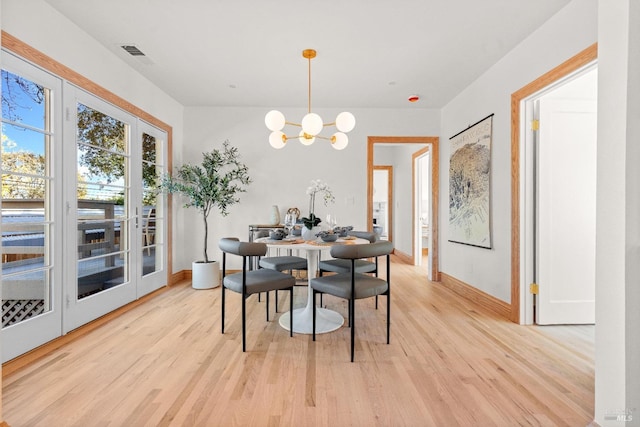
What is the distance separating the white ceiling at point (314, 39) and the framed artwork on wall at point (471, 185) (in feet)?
2.23

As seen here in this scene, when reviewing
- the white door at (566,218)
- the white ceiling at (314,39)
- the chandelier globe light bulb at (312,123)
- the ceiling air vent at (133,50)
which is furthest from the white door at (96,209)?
the white door at (566,218)

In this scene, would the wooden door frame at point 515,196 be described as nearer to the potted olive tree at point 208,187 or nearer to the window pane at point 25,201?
the potted olive tree at point 208,187

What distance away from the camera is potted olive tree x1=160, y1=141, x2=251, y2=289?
4090 mm

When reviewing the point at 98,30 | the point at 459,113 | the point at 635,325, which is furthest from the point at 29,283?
the point at 459,113

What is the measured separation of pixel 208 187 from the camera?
411cm

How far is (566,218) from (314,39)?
112 inches

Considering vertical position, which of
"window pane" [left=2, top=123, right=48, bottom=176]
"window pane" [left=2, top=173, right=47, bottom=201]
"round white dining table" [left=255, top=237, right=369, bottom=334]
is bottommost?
"round white dining table" [left=255, top=237, right=369, bottom=334]

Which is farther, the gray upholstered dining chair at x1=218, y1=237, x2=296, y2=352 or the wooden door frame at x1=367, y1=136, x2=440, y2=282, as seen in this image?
the wooden door frame at x1=367, y1=136, x2=440, y2=282

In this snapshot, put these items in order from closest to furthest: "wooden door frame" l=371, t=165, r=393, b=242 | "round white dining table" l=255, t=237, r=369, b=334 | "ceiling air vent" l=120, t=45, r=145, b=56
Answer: "round white dining table" l=255, t=237, r=369, b=334
"ceiling air vent" l=120, t=45, r=145, b=56
"wooden door frame" l=371, t=165, r=393, b=242

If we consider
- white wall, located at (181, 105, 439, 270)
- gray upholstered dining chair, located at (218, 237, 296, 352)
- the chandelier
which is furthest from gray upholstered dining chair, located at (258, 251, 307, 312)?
white wall, located at (181, 105, 439, 270)

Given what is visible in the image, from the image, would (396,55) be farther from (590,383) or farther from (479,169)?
(590,383)

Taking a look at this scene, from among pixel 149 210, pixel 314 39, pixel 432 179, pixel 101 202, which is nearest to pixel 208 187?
pixel 149 210

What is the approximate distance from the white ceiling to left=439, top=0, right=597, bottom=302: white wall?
0.44ft

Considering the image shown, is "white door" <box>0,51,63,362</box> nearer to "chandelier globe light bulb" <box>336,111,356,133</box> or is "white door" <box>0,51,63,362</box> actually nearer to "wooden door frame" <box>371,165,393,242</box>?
"chandelier globe light bulb" <box>336,111,356,133</box>
